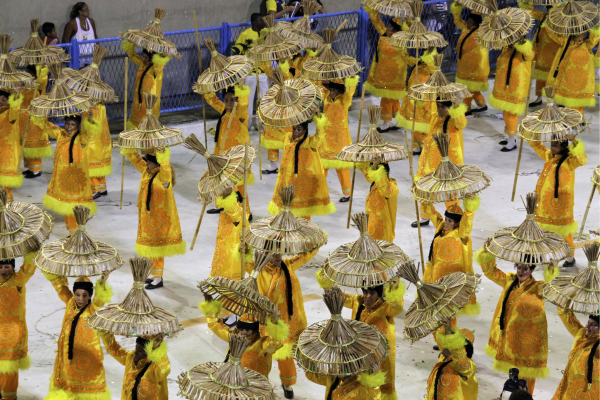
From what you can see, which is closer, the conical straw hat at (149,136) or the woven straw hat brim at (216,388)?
the woven straw hat brim at (216,388)

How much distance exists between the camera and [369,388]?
545 centimetres

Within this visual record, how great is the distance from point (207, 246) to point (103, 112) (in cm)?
191

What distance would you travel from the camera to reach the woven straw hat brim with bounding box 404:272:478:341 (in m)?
5.49

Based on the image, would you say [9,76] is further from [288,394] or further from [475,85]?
[475,85]

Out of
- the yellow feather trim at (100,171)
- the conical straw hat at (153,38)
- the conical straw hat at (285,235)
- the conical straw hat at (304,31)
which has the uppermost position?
the conical straw hat at (304,31)

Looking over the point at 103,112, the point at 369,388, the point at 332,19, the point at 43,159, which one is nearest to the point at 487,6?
the point at 332,19

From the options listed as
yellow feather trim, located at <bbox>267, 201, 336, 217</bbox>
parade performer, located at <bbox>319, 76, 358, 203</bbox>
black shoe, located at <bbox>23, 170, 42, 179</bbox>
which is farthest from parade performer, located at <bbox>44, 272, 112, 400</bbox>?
black shoe, located at <bbox>23, 170, 42, 179</bbox>

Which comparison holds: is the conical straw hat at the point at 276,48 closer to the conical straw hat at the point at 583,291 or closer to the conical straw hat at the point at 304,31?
the conical straw hat at the point at 304,31

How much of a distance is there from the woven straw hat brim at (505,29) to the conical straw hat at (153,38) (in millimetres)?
3435

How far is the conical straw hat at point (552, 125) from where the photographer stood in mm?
7512

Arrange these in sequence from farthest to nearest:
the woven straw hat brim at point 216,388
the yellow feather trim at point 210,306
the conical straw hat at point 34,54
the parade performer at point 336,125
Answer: the conical straw hat at point 34,54 → the parade performer at point 336,125 → the yellow feather trim at point 210,306 → the woven straw hat brim at point 216,388

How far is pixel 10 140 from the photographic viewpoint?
9500mm

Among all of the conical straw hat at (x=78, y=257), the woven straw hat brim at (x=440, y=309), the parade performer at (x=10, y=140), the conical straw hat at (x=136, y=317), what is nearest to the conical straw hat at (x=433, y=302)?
the woven straw hat brim at (x=440, y=309)

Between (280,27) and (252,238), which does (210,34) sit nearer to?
(280,27)
